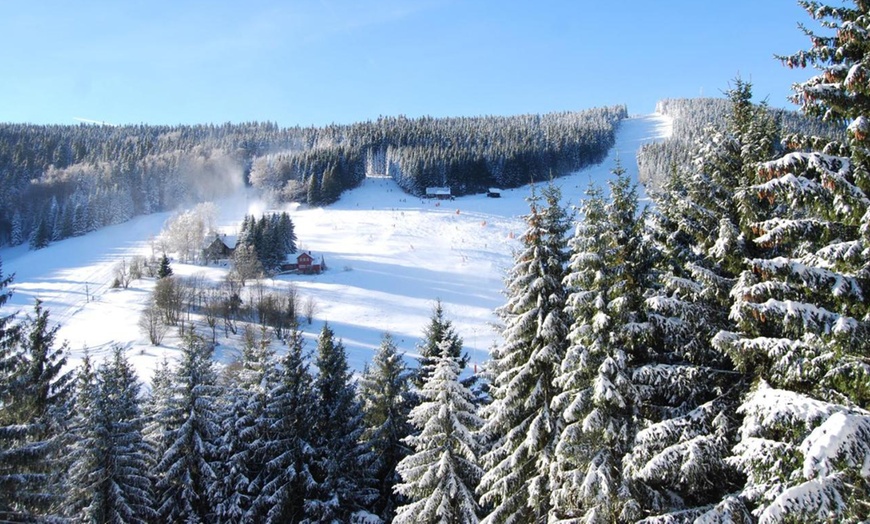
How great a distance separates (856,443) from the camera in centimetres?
712

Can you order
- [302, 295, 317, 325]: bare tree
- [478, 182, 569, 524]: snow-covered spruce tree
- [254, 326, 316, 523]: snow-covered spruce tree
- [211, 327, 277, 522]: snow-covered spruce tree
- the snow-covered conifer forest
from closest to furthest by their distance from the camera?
the snow-covered conifer forest → [478, 182, 569, 524]: snow-covered spruce tree → [254, 326, 316, 523]: snow-covered spruce tree → [211, 327, 277, 522]: snow-covered spruce tree → [302, 295, 317, 325]: bare tree

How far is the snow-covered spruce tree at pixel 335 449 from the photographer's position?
73.1ft

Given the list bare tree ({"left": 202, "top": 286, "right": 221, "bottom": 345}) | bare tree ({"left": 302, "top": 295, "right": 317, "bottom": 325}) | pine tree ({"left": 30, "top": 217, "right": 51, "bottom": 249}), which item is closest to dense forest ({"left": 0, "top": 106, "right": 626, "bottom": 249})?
pine tree ({"left": 30, "top": 217, "right": 51, "bottom": 249})

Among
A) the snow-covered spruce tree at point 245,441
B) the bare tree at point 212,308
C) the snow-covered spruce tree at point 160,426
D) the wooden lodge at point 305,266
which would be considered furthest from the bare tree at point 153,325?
the snow-covered spruce tree at point 245,441

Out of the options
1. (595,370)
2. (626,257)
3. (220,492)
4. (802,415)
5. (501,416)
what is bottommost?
(220,492)

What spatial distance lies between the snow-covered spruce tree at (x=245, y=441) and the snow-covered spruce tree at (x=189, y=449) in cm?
57

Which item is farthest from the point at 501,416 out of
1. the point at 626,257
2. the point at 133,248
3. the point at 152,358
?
the point at 133,248

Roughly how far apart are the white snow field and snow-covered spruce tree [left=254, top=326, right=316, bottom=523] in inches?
563

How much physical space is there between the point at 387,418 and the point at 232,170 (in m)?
157

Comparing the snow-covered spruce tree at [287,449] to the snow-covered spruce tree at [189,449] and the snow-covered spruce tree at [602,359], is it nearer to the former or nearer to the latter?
the snow-covered spruce tree at [189,449]

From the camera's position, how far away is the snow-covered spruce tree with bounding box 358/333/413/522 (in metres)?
24.4

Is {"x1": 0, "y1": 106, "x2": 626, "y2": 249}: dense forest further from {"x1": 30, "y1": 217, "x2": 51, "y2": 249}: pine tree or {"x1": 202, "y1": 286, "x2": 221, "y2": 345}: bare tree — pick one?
{"x1": 202, "y1": 286, "x2": 221, "y2": 345}: bare tree

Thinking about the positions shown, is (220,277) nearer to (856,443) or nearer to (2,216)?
(856,443)

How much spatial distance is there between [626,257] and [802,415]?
6783mm
